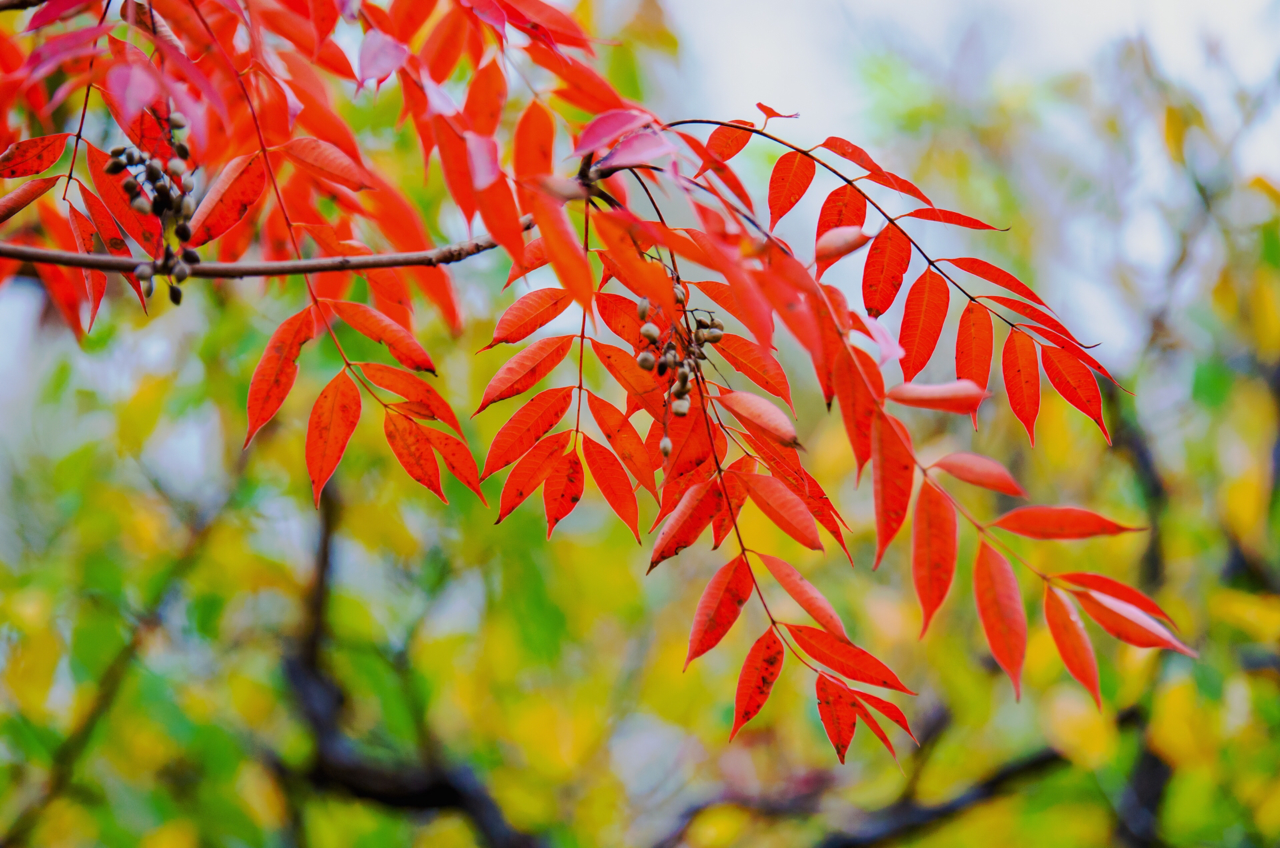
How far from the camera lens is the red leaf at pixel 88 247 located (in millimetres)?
597

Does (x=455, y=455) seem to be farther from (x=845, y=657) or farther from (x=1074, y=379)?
(x=1074, y=379)

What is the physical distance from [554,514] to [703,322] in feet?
0.60

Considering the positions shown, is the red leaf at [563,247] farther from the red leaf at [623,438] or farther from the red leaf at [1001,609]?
the red leaf at [1001,609]

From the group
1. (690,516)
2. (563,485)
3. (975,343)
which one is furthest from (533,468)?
(975,343)

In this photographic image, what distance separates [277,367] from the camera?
1.81 ft

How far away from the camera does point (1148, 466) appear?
201 centimetres

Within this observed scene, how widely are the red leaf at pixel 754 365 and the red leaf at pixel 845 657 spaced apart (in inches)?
6.3

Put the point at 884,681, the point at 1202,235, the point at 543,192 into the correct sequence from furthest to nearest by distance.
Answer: the point at 1202,235 → the point at 884,681 → the point at 543,192

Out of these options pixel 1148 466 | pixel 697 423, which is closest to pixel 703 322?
pixel 697 423

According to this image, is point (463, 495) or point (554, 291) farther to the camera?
point (463, 495)

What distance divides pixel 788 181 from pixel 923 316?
0.45 feet

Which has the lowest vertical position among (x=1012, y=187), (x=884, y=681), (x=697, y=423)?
(x=884, y=681)

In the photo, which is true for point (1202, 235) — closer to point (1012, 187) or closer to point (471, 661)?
point (1012, 187)

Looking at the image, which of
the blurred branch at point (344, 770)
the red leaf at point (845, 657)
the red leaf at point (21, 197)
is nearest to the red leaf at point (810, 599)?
the red leaf at point (845, 657)
